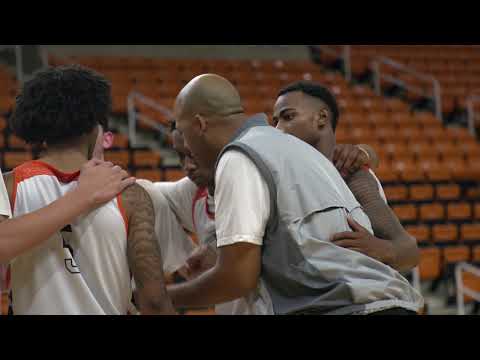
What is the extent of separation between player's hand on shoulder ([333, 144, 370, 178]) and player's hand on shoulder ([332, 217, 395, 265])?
49 cm

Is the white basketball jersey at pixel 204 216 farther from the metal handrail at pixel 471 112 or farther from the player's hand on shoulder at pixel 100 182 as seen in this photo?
the metal handrail at pixel 471 112

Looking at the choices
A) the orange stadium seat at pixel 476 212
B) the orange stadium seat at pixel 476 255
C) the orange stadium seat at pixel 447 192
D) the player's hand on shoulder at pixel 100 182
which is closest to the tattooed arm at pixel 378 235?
the player's hand on shoulder at pixel 100 182

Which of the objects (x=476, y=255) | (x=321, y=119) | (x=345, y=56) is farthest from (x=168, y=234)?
(x=345, y=56)

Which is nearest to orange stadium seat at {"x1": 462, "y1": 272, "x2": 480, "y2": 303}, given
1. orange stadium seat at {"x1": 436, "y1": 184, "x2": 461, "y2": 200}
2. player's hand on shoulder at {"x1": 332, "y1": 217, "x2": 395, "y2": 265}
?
orange stadium seat at {"x1": 436, "y1": 184, "x2": 461, "y2": 200}

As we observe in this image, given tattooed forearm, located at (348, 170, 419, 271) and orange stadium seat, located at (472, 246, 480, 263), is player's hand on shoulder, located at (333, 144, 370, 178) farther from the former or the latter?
orange stadium seat, located at (472, 246, 480, 263)

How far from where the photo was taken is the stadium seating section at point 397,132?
8.11 metres

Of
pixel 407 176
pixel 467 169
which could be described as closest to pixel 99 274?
pixel 407 176

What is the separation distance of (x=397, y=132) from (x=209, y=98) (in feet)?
28.4

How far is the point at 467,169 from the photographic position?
973cm

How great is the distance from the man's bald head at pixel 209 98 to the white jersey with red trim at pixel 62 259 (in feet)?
1.40

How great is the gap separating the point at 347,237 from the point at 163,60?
10919 millimetres

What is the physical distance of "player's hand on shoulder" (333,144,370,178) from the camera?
2.79 m
